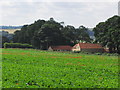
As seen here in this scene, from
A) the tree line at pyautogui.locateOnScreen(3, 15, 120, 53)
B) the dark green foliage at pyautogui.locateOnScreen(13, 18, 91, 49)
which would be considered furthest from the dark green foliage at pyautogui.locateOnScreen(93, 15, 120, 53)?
the dark green foliage at pyautogui.locateOnScreen(13, 18, 91, 49)

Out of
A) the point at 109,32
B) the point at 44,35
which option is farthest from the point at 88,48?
the point at 109,32

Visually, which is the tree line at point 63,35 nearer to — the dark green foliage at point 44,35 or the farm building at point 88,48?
the dark green foliage at point 44,35

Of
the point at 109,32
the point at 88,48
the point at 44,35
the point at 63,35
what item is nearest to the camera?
the point at 109,32

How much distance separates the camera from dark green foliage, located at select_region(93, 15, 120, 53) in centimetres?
7125

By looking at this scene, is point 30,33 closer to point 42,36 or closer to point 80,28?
point 42,36

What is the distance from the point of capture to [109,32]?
7588cm

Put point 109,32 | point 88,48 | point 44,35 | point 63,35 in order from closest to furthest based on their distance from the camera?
point 109,32 < point 44,35 < point 88,48 < point 63,35

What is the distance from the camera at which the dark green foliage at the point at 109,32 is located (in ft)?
234

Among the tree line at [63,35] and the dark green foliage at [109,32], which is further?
the tree line at [63,35]

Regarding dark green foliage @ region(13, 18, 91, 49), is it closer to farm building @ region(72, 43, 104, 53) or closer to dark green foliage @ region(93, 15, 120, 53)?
farm building @ region(72, 43, 104, 53)

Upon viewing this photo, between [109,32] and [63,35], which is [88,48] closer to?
[63,35]

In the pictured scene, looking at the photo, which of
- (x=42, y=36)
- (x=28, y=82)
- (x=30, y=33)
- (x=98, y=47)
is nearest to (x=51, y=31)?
(x=42, y=36)

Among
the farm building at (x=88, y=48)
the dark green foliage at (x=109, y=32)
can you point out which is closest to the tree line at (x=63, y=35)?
the dark green foliage at (x=109, y=32)

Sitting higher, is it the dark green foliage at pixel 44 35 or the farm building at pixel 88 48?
the dark green foliage at pixel 44 35
